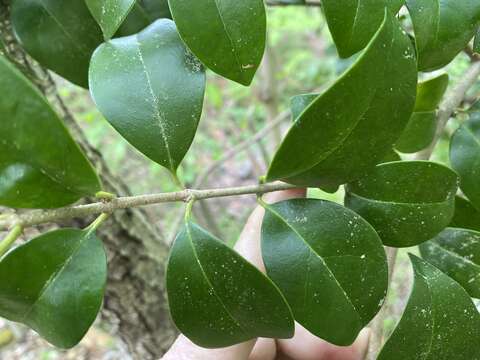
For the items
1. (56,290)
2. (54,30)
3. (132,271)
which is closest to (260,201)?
(56,290)

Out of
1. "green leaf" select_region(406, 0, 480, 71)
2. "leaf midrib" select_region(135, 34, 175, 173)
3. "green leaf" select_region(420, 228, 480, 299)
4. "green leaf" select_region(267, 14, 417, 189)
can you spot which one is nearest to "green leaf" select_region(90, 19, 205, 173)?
"leaf midrib" select_region(135, 34, 175, 173)

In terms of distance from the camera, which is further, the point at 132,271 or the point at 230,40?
the point at 132,271

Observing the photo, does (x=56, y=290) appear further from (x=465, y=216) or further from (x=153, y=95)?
(x=465, y=216)

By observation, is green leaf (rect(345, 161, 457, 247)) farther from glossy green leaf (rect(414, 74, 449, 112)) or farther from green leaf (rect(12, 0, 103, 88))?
green leaf (rect(12, 0, 103, 88))

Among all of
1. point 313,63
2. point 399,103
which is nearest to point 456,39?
point 399,103

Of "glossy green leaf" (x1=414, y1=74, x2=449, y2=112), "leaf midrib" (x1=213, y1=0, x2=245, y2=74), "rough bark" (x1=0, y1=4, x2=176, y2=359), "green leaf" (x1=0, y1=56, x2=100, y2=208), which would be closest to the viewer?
"green leaf" (x1=0, y1=56, x2=100, y2=208)

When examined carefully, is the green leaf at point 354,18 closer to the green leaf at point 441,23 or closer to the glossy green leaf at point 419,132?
the green leaf at point 441,23
